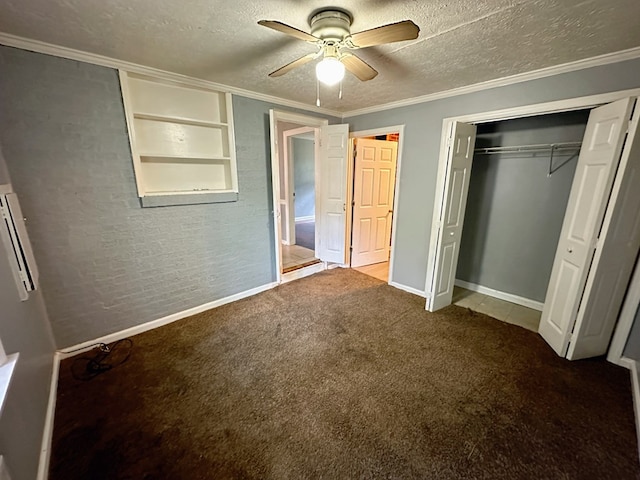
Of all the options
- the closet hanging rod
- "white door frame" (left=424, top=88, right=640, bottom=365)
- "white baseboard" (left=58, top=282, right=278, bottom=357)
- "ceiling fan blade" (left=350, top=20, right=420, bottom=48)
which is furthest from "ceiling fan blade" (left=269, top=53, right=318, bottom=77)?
the closet hanging rod

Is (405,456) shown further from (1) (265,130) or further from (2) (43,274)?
(1) (265,130)

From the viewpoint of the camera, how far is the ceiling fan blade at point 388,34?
4.05ft

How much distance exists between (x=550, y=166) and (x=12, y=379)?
441cm

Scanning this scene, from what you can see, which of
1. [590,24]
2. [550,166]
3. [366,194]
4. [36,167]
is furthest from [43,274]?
[550,166]

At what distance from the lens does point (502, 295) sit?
3320mm

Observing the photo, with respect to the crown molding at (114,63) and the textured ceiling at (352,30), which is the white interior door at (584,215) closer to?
the textured ceiling at (352,30)

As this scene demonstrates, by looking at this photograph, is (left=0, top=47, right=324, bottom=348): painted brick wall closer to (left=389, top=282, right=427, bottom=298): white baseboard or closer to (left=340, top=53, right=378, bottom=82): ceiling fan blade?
(left=340, top=53, right=378, bottom=82): ceiling fan blade

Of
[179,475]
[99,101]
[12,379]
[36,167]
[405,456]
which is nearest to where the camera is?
[12,379]

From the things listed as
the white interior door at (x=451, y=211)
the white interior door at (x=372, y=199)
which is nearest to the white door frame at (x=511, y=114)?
the white interior door at (x=451, y=211)

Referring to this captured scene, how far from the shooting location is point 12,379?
114 centimetres

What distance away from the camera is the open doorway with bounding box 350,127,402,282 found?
3.92 metres

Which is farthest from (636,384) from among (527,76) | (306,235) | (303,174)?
(303,174)

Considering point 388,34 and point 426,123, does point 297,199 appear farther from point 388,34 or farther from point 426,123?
point 388,34

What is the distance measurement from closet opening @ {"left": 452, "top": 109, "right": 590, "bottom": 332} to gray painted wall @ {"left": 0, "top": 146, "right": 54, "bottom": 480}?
361 cm
